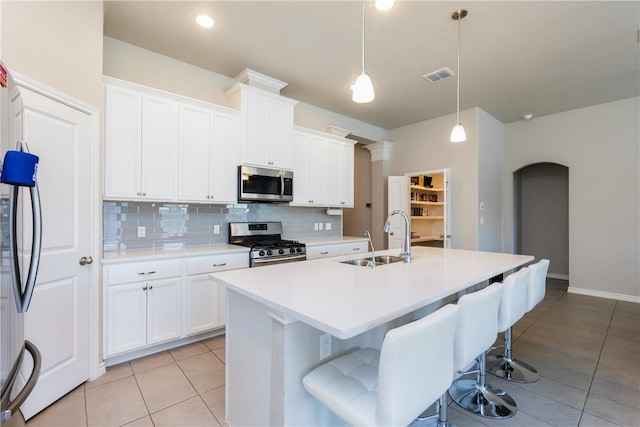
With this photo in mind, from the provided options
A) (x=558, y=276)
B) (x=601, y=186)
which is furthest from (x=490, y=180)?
(x=558, y=276)

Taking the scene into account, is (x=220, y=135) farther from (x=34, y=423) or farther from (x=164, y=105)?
(x=34, y=423)

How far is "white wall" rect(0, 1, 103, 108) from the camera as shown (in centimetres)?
171

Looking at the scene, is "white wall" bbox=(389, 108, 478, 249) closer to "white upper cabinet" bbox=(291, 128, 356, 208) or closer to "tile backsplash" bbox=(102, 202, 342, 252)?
"white upper cabinet" bbox=(291, 128, 356, 208)

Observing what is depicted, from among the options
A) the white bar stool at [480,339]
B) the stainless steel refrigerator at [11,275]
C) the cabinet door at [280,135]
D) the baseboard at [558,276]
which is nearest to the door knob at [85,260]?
the stainless steel refrigerator at [11,275]

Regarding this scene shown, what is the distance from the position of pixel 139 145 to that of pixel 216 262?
4.29 feet

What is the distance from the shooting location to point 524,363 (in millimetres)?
2551

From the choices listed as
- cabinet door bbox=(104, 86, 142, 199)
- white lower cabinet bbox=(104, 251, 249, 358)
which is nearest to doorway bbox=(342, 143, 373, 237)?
white lower cabinet bbox=(104, 251, 249, 358)

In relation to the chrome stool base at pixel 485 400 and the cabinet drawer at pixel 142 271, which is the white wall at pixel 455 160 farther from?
the cabinet drawer at pixel 142 271

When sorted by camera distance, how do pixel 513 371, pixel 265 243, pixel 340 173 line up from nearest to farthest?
pixel 513 371, pixel 265 243, pixel 340 173

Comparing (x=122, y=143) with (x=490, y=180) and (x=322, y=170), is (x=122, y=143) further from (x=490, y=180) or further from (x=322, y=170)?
(x=490, y=180)

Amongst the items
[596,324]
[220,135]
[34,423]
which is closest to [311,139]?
[220,135]

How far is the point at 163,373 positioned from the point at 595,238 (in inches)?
243

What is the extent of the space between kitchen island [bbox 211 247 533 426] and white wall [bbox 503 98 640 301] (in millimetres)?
4214

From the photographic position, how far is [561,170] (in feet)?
19.1
